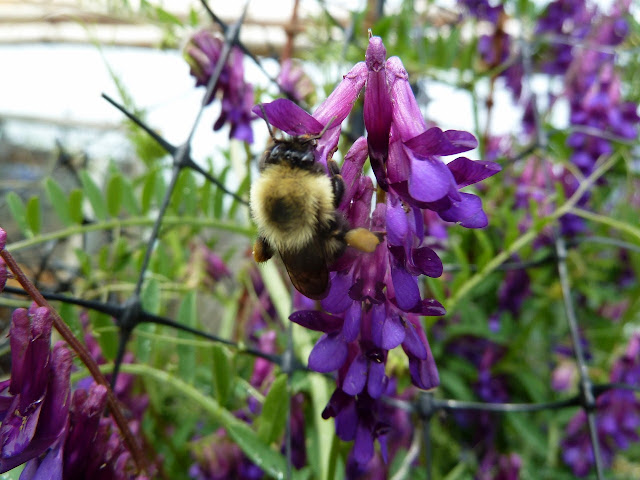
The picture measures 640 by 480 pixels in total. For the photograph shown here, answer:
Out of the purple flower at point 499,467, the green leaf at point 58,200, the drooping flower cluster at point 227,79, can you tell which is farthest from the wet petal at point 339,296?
the purple flower at point 499,467

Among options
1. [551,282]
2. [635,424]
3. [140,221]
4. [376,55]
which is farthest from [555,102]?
[376,55]

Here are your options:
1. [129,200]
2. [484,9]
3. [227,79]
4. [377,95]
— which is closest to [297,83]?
[227,79]

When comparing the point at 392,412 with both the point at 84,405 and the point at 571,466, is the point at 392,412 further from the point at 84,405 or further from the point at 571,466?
the point at 84,405

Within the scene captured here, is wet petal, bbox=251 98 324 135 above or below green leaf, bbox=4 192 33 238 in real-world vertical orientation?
above

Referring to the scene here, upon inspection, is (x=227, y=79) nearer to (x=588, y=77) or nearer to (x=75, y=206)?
(x=75, y=206)

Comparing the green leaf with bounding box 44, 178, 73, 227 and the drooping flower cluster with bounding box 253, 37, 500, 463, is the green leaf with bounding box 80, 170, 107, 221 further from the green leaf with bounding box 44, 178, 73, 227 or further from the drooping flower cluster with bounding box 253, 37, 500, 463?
the drooping flower cluster with bounding box 253, 37, 500, 463

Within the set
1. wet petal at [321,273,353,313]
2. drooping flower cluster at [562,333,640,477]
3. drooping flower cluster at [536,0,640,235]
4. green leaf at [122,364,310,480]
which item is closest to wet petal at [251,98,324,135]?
wet petal at [321,273,353,313]

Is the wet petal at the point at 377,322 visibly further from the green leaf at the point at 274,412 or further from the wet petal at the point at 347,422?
the green leaf at the point at 274,412
